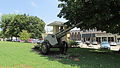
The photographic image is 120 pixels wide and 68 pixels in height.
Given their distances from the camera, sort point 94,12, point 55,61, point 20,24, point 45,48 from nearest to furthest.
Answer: point 55,61, point 94,12, point 45,48, point 20,24

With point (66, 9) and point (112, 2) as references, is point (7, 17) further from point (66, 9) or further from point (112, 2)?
point (112, 2)

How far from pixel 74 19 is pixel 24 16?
5271cm

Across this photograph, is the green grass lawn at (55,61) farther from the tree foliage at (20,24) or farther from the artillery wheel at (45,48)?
the tree foliage at (20,24)

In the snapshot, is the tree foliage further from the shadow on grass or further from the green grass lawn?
the shadow on grass

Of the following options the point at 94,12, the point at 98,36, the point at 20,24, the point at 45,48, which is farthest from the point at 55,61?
the point at 98,36

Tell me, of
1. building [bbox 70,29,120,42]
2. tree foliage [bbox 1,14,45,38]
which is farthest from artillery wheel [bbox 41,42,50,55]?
building [bbox 70,29,120,42]

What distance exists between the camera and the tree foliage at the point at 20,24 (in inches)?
2559

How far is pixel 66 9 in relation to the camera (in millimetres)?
17094

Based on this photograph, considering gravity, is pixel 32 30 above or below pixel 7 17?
below

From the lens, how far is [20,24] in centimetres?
6469

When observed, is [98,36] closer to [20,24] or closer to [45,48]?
[20,24]

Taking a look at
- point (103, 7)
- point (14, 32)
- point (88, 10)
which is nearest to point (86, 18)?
point (88, 10)

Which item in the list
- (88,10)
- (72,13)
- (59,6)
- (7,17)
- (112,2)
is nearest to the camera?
(112,2)

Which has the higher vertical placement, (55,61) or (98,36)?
(98,36)
